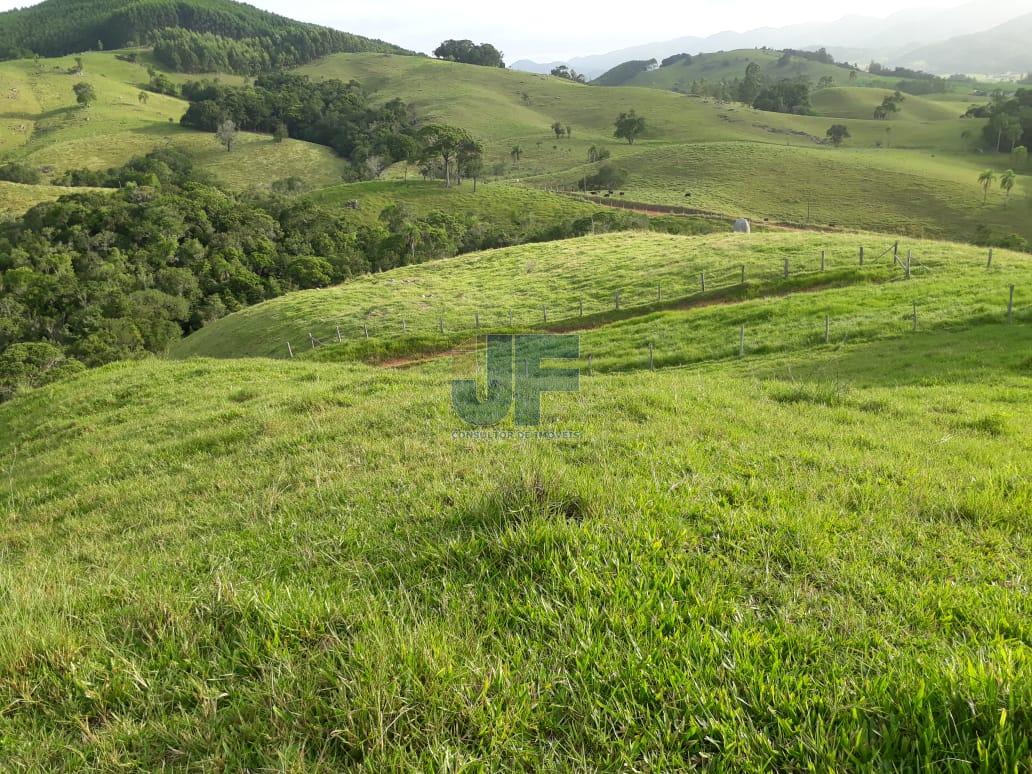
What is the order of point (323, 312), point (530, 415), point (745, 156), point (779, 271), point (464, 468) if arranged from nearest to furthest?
point (464, 468) → point (530, 415) → point (779, 271) → point (323, 312) → point (745, 156)

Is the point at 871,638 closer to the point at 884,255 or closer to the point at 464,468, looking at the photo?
the point at 464,468

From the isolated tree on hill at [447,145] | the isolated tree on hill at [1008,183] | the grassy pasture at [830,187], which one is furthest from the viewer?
the isolated tree on hill at [447,145]

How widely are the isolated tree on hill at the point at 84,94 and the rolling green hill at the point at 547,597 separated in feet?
563

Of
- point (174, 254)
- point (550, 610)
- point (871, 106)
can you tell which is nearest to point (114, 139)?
point (174, 254)

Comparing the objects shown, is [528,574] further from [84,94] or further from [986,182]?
[84,94]

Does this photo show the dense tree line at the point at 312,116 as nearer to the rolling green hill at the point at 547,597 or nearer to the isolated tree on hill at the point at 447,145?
the isolated tree on hill at the point at 447,145

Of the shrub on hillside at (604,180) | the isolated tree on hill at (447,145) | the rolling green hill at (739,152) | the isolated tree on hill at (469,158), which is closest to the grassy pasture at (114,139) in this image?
the isolated tree on hill at (447,145)

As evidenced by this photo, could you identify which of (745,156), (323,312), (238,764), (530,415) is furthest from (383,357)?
(745,156)

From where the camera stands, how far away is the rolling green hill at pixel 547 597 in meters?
2.26

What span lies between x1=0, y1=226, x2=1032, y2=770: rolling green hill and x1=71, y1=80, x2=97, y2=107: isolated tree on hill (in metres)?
172

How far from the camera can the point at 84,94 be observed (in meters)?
134

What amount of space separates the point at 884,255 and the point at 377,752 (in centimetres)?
3822

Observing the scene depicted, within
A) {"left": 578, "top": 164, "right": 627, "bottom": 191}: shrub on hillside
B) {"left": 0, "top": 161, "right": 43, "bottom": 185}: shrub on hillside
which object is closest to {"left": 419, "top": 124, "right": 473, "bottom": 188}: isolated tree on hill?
{"left": 578, "top": 164, "right": 627, "bottom": 191}: shrub on hillside

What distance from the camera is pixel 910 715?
2156 millimetres
